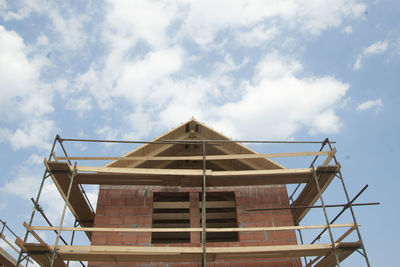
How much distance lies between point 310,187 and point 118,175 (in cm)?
518

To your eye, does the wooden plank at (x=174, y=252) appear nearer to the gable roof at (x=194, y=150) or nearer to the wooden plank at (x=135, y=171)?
the wooden plank at (x=135, y=171)

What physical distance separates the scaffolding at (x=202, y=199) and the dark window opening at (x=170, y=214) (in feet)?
2.85

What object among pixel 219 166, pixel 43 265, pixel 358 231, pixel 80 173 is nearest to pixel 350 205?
pixel 358 231

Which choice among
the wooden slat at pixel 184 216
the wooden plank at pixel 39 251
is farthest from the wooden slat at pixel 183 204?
the wooden plank at pixel 39 251

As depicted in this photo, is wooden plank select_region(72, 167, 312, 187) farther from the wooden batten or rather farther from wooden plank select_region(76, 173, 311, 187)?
the wooden batten

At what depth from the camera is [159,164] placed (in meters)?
10.6

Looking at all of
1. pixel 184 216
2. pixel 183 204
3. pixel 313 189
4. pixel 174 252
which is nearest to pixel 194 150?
pixel 183 204

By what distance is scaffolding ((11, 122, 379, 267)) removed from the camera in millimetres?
7441

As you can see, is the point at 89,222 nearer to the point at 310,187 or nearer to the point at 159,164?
the point at 159,164

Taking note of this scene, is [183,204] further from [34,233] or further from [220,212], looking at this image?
[34,233]

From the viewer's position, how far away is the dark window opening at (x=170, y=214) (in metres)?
10.2

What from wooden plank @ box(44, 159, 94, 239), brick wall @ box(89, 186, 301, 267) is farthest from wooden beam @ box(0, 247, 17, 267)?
brick wall @ box(89, 186, 301, 267)

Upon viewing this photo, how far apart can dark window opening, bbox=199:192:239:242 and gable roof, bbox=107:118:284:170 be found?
917 millimetres

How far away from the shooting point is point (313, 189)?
374 inches
